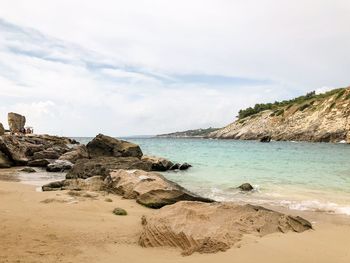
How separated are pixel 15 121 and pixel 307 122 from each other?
57930mm

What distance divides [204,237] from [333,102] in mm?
83423

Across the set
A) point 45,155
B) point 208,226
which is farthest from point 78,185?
point 45,155

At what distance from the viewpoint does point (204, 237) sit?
7.18 meters

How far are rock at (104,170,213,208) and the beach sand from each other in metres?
1.48

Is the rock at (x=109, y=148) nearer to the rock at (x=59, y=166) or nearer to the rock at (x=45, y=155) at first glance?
the rock at (x=45, y=155)

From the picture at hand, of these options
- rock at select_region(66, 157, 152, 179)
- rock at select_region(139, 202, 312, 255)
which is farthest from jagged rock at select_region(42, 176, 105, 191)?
rock at select_region(139, 202, 312, 255)

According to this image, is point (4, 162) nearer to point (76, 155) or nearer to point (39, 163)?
point (39, 163)

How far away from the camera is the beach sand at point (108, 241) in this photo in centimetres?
655

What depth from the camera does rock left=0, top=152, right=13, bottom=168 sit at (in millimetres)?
25359

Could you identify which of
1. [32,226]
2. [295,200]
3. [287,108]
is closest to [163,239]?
[32,226]

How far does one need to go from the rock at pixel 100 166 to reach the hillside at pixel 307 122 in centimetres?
5953

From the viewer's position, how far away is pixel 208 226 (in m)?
7.77

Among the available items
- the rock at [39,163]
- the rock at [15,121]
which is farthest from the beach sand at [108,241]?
the rock at [15,121]

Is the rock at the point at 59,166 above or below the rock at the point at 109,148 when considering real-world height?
below
